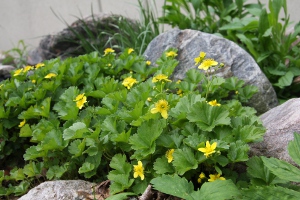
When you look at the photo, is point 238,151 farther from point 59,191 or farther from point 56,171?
point 56,171

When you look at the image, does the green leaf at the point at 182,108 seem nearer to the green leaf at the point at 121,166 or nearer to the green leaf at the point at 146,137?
the green leaf at the point at 146,137

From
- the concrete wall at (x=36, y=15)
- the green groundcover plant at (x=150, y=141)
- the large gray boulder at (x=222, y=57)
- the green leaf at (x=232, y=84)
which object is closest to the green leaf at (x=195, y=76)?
the green groundcover plant at (x=150, y=141)

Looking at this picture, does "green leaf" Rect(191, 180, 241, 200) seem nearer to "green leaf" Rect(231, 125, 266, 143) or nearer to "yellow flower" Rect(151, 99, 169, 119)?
"green leaf" Rect(231, 125, 266, 143)

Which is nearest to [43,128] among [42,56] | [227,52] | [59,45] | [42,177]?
[42,177]

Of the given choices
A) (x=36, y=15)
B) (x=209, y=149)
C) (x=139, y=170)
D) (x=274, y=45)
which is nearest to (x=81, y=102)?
(x=139, y=170)

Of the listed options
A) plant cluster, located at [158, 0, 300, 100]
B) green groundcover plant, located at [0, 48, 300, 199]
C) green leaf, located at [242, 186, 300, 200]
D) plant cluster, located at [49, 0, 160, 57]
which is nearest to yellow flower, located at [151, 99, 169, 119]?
green groundcover plant, located at [0, 48, 300, 199]
